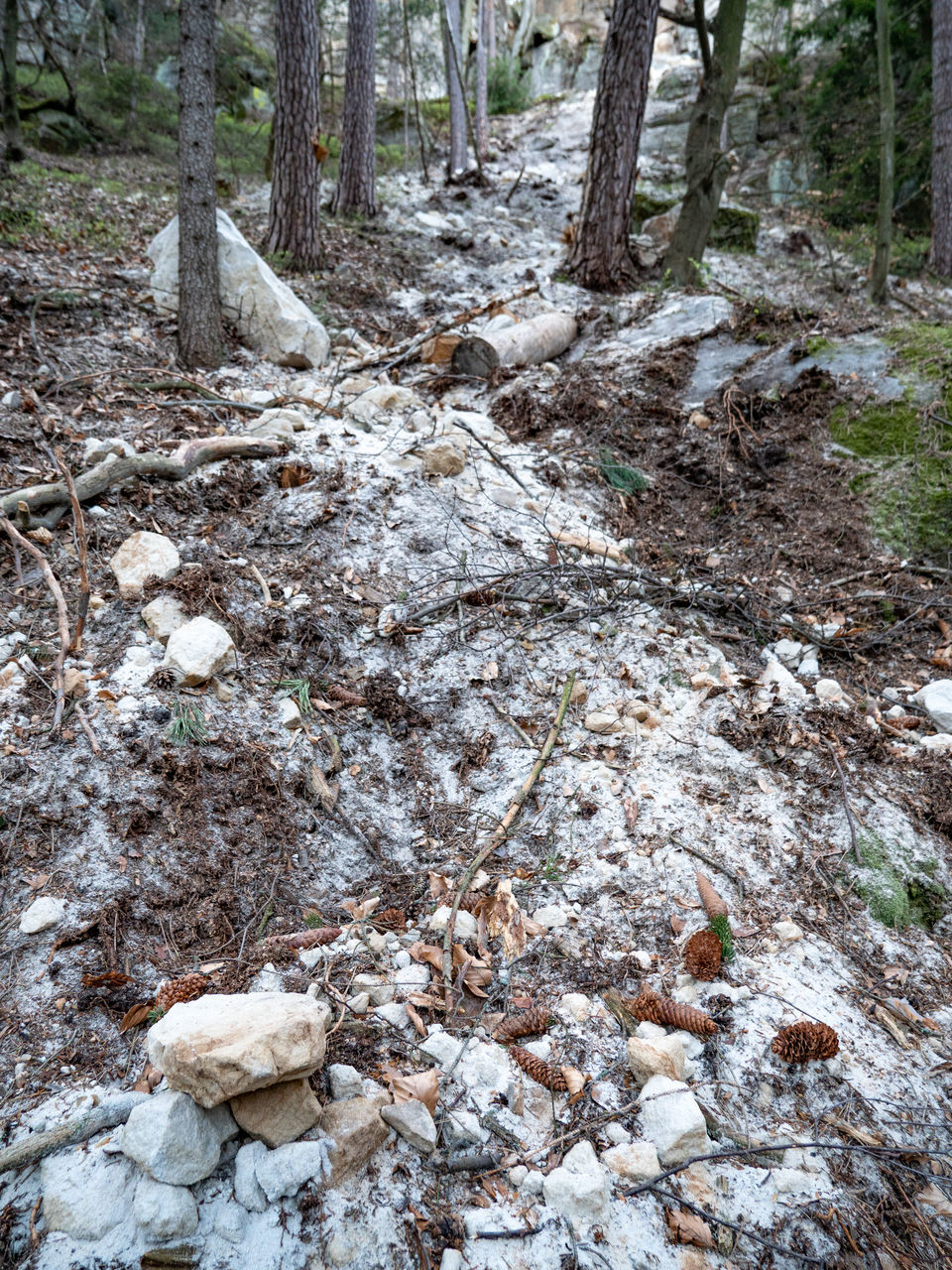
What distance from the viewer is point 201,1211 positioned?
55.8 inches

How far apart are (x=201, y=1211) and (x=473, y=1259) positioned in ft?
1.95

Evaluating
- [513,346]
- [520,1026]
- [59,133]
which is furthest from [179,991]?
[59,133]

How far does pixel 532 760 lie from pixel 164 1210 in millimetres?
1761

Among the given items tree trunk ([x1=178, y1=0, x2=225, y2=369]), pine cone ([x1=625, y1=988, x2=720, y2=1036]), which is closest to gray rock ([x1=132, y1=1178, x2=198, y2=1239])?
pine cone ([x1=625, y1=988, x2=720, y2=1036])

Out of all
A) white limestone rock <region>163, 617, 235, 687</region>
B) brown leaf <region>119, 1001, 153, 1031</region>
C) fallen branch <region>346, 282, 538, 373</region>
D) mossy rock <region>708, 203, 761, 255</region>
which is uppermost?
mossy rock <region>708, 203, 761, 255</region>

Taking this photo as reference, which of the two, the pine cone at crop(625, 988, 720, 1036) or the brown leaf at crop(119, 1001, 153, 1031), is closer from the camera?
the brown leaf at crop(119, 1001, 153, 1031)

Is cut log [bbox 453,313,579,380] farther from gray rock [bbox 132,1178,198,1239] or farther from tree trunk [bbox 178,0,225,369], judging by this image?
gray rock [bbox 132,1178,198,1239]

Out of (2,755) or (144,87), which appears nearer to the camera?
(2,755)

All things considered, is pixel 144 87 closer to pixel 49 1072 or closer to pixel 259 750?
pixel 259 750

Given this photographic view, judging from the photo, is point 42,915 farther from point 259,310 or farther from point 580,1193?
point 259,310

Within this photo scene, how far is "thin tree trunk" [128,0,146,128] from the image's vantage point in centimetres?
1147

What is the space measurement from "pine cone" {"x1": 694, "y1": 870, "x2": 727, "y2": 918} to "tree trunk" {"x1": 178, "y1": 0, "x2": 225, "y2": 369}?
16.7 feet

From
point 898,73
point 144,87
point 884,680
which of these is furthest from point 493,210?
point 884,680

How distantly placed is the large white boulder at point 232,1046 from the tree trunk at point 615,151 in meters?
7.59
